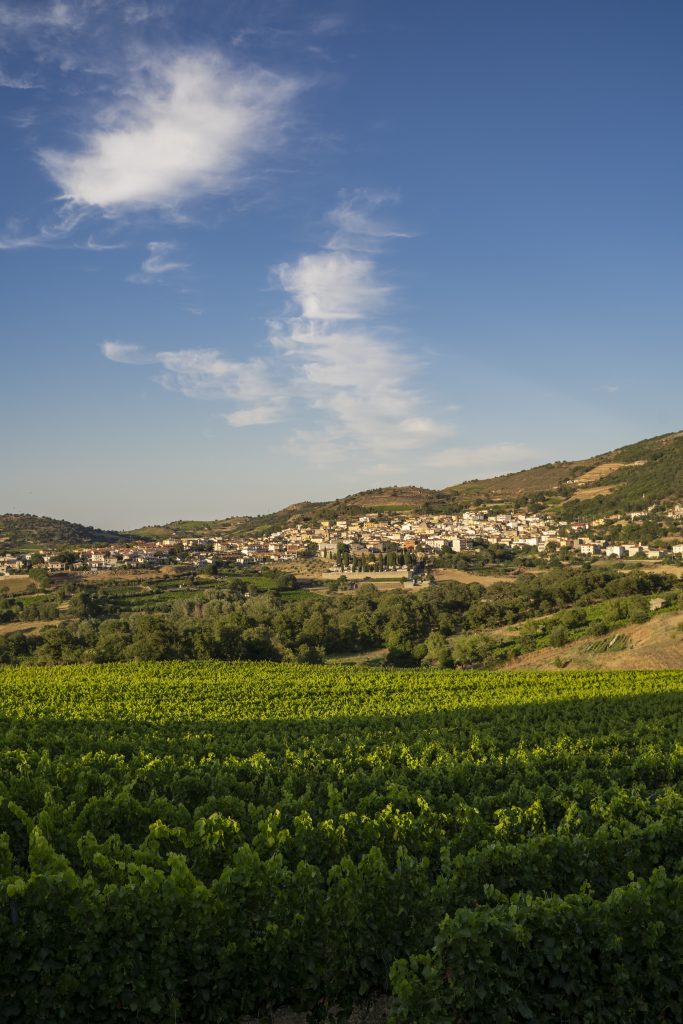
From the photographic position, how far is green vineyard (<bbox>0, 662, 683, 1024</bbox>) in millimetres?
6633

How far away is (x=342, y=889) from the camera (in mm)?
7500

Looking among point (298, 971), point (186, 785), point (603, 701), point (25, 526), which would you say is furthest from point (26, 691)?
point (25, 526)

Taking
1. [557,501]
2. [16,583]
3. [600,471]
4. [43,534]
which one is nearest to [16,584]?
[16,583]

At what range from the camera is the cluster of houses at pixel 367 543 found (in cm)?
11412

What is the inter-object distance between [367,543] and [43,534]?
73.6m

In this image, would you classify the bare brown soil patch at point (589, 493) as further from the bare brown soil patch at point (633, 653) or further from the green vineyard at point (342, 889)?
the green vineyard at point (342, 889)

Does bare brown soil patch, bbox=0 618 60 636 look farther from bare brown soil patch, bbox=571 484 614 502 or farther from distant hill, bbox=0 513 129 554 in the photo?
bare brown soil patch, bbox=571 484 614 502

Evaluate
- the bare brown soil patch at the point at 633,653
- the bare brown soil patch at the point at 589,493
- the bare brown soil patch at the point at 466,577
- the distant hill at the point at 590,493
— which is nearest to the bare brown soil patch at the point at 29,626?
the bare brown soil patch at the point at 633,653

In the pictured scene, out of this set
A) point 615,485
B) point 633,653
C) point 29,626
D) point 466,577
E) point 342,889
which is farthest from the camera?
point 615,485

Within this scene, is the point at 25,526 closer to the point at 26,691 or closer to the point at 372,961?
the point at 26,691

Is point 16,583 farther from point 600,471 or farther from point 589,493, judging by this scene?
point 600,471

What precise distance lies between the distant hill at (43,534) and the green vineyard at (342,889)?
405 ft

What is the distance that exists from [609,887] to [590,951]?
8.87ft

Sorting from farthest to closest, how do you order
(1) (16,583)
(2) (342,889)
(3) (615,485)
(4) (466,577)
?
(3) (615,485)
(4) (466,577)
(1) (16,583)
(2) (342,889)
